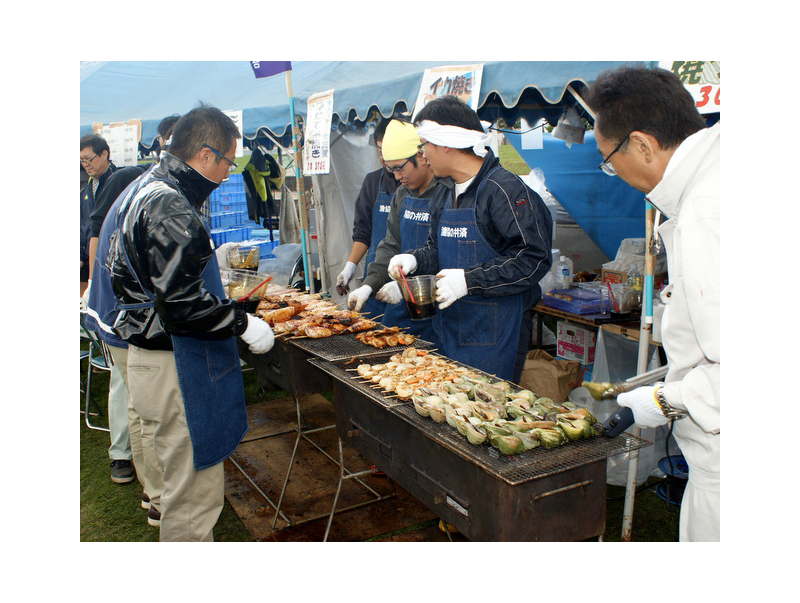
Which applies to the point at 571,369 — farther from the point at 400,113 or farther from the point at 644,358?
the point at 400,113

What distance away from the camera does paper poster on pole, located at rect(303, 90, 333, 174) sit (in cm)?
627

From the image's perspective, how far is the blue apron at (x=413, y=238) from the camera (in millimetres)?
4438

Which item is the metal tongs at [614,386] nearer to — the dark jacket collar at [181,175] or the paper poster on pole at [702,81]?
the paper poster on pole at [702,81]

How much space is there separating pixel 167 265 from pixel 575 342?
13.1 feet

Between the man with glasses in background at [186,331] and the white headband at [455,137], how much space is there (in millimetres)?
1185

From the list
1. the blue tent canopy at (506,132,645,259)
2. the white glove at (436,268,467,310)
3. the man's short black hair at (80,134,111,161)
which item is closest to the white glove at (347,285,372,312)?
the white glove at (436,268,467,310)

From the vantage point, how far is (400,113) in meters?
5.70

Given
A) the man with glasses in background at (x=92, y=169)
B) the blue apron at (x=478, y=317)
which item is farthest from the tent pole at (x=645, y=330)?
the man with glasses in background at (x=92, y=169)

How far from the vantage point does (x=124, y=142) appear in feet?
28.0

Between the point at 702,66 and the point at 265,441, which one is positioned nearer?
the point at 702,66

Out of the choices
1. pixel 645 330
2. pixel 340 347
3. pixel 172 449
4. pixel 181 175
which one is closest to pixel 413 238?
pixel 340 347

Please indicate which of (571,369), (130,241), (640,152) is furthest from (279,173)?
(640,152)

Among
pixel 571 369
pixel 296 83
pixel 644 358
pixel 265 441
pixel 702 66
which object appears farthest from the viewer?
pixel 296 83

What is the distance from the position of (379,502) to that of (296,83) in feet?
16.7
